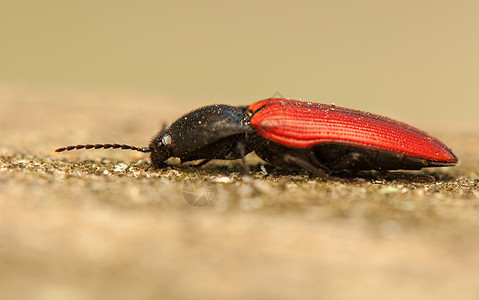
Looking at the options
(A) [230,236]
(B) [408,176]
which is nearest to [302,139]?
(B) [408,176]

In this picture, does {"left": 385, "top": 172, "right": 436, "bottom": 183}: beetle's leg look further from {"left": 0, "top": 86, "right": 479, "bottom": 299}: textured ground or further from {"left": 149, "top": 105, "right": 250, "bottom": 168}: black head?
{"left": 149, "top": 105, "right": 250, "bottom": 168}: black head

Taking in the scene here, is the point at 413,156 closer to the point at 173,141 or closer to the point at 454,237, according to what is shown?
the point at 454,237

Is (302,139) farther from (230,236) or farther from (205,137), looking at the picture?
(230,236)

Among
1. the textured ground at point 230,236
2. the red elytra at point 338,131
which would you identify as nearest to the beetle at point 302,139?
the red elytra at point 338,131

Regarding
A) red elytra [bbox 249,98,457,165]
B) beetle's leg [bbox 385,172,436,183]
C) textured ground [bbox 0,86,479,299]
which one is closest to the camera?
textured ground [bbox 0,86,479,299]

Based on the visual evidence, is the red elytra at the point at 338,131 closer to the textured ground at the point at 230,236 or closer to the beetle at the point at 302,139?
the beetle at the point at 302,139

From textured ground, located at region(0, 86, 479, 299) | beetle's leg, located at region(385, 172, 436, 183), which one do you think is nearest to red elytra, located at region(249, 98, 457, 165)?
beetle's leg, located at region(385, 172, 436, 183)
